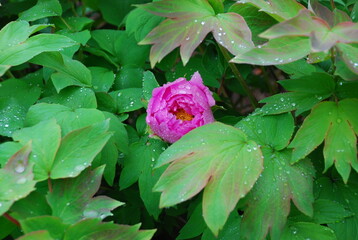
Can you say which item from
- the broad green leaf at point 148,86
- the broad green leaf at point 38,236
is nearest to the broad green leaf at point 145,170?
the broad green leaf at point 148,86

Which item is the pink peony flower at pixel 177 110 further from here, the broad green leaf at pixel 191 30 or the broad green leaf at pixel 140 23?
Result: the broad green leaf at pixel 140 23

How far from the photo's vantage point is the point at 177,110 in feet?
3.51

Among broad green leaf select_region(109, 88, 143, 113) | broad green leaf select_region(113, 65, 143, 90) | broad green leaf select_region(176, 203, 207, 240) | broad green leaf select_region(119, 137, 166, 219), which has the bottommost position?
broad green leaf select_region(176, 203, 207, 240)

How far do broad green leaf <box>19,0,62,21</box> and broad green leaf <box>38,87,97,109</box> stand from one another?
0.28 m

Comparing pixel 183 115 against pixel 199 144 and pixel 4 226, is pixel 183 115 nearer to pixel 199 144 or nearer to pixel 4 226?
pixel 199 144

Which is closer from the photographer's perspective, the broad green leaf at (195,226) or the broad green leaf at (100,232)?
the broad green leaf at (100,232)

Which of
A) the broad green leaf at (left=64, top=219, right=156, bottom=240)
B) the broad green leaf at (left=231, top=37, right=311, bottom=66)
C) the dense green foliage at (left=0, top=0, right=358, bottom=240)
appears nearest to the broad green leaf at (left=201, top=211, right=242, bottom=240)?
the dense green foliage at (left=0, top=0, right=358, bottom=240)

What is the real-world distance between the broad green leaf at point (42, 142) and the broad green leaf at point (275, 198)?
1.24 feet

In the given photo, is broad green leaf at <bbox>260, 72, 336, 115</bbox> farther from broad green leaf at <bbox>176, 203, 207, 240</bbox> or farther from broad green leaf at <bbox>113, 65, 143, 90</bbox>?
broad green leaf at <bbox>113, 65, 143, 90</bbox>

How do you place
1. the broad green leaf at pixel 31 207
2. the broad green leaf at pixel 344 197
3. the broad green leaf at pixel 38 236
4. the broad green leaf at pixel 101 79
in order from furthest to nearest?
the broad green leaf at pixel 101 79
the broad green leaf at pixel 344 197
the broad green leaf at pixel 31 207
the broad green leaf at pixel 38 236

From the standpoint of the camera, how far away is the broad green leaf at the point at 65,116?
40.5 inches

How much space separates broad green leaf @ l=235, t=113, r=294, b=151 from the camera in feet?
3.28

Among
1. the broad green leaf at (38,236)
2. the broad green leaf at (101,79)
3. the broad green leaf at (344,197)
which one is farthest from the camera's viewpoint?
the broad green leaf at (101,79)

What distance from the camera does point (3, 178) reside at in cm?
86
